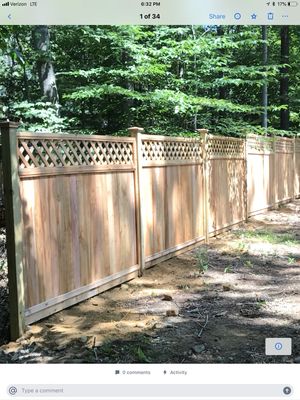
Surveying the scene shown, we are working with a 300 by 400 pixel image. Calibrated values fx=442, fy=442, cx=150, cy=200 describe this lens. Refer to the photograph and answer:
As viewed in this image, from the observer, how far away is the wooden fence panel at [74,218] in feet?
9.65

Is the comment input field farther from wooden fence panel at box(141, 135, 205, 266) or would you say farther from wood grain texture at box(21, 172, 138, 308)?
wooden fence panel at box(141, 135, 205, 266)

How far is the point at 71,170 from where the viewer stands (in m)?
3.38

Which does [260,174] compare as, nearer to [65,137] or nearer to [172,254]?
[172,254]

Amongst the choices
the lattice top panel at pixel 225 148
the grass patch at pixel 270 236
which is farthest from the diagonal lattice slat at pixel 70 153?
the grass patch at pixel 270 236

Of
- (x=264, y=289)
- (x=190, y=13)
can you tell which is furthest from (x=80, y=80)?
(x=190, y=13)

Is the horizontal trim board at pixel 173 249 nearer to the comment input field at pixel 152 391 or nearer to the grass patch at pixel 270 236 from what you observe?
the grass patch at pixel 270 236

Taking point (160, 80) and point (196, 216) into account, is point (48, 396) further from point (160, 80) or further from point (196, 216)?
point (160, 80)

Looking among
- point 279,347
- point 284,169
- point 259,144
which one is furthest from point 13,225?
point 284,169

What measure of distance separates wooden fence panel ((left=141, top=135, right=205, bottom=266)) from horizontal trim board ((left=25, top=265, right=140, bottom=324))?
1.63ft

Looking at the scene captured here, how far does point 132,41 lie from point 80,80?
0.89 m

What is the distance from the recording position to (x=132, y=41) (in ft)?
Answer: 17.9

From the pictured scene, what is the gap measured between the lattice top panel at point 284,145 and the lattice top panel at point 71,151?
246 inches

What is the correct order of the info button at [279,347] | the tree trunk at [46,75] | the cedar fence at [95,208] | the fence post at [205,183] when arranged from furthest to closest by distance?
the fence post at [205,183]
the tree trunk at [46,75]
the cedar fence at [95,208]
the info button at [279,347]

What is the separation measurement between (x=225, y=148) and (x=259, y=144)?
6.45 feet
